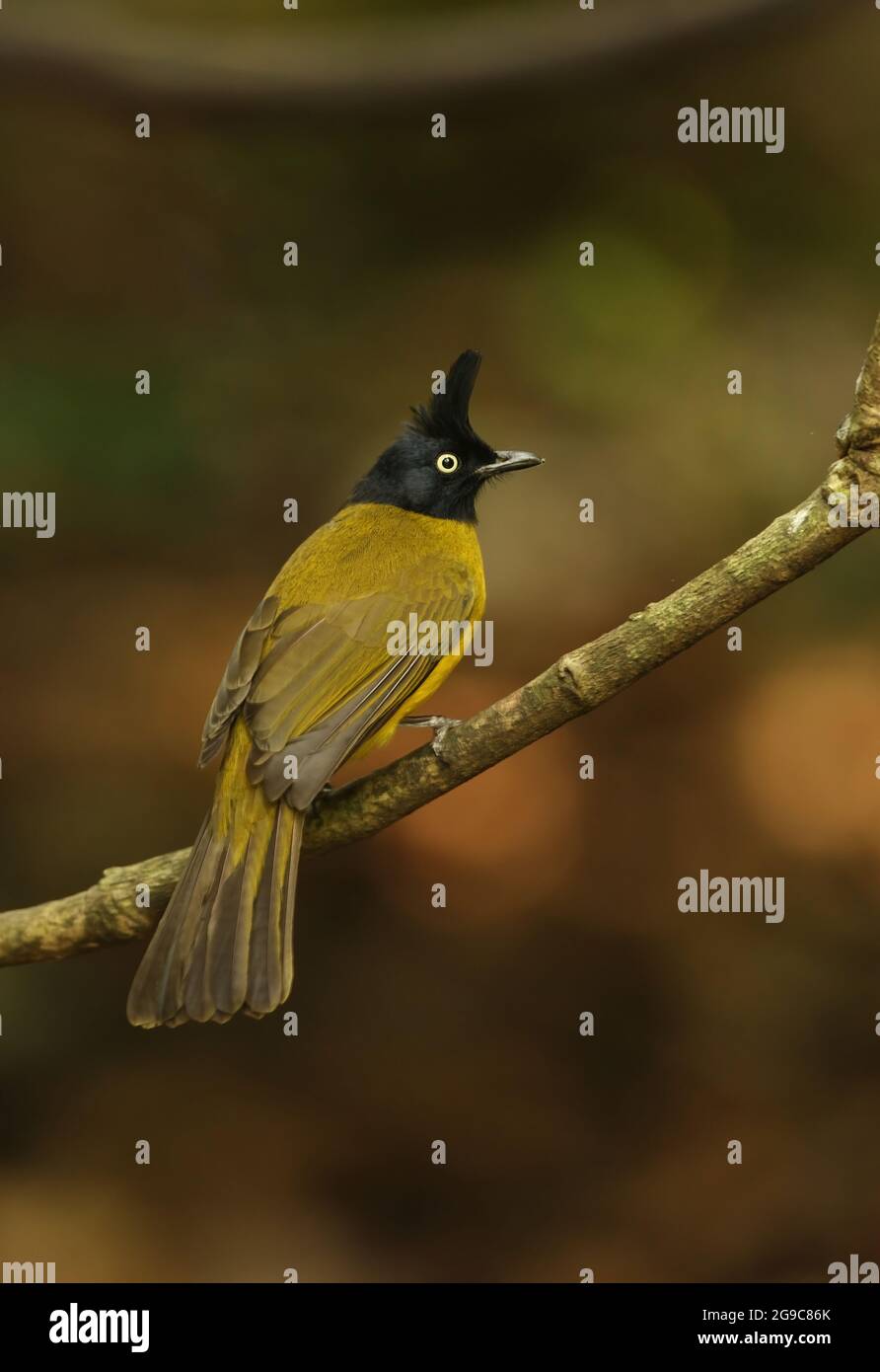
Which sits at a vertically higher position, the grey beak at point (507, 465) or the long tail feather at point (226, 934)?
the grey beak at point (507, 465)

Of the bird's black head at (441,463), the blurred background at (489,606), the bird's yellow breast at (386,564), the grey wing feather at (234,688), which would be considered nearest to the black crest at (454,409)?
the bird's black head at (441,463)

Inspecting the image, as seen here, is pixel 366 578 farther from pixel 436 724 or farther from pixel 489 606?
pixel 489 606

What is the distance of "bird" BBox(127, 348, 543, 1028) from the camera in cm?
311

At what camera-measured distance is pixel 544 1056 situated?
227 inches

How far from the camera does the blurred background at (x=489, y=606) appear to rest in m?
5.36

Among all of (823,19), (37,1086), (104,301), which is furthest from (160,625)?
(823,19)

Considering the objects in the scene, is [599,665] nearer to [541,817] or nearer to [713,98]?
[541,817]

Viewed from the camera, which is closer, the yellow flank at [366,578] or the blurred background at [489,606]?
the yellow flank at [366,578]

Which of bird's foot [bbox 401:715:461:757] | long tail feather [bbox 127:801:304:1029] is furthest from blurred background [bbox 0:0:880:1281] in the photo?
bird's foot [bbox 401:715:461:757]

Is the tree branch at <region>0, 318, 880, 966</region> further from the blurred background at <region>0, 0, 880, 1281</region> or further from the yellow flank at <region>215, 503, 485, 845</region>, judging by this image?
the blurred background at <region>0, 0, 880, 1281</region>

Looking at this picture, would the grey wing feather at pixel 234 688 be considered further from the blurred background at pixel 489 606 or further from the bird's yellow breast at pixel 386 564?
the blurred background at pixel 489 606

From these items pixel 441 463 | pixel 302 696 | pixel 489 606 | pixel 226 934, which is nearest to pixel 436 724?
pixel 302 696

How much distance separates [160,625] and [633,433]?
2.24m

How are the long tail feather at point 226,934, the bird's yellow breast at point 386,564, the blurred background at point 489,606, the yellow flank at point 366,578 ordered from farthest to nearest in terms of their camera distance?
the blurred background at point 489,606 → the bird's yellow breast at point 386,564 → the yellow flank at point 366,578 → the long tail feather at point 226,934
